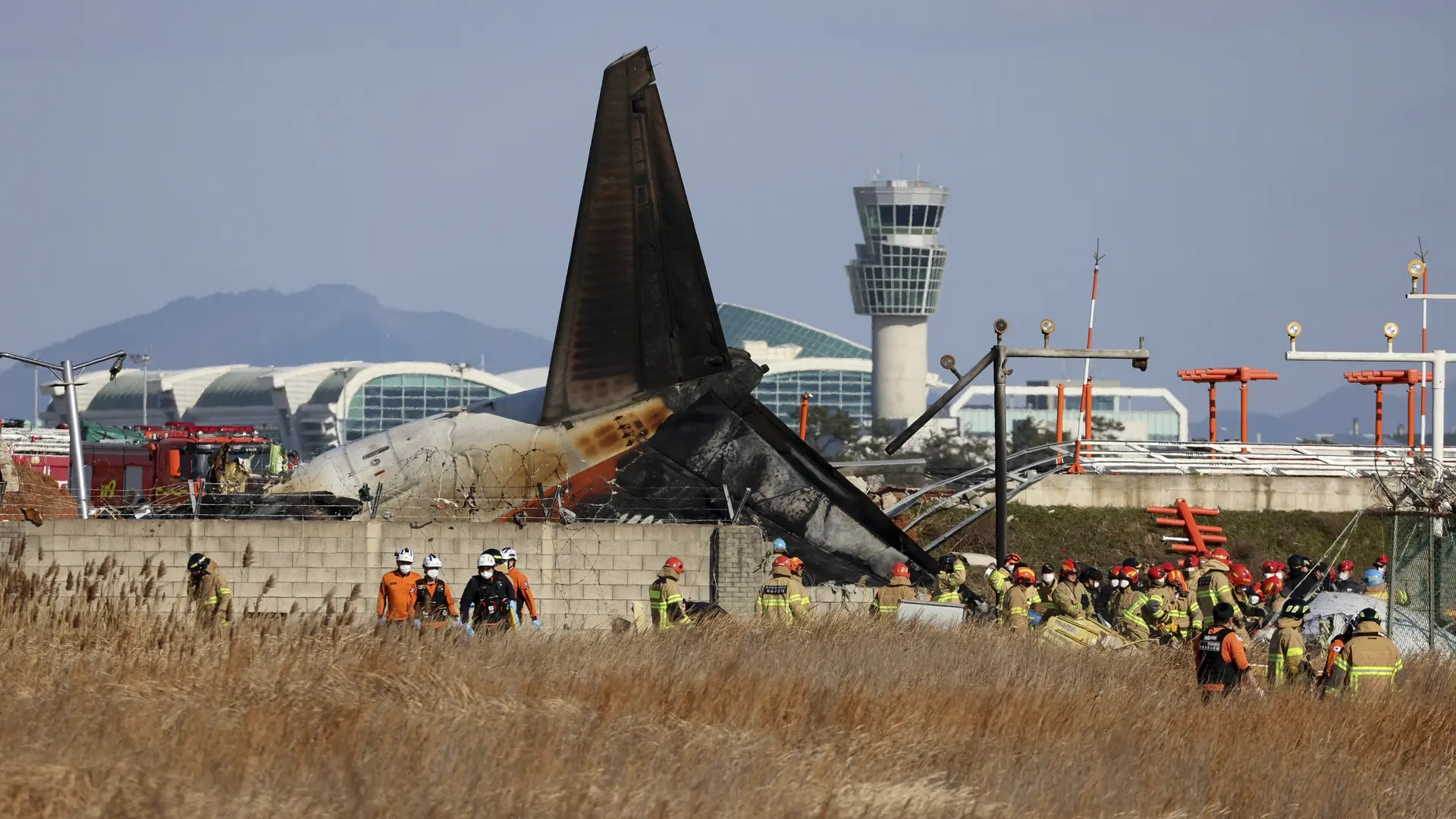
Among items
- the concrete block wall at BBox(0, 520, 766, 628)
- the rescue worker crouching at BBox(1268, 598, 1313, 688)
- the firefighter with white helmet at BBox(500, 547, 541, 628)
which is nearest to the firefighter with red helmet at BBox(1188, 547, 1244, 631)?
the rescue worker crouching at BBox(1268, 598, 1313, 688)

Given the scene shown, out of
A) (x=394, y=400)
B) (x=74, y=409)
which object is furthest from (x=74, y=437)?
(x=394, y=400)

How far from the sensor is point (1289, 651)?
18062 millimetres

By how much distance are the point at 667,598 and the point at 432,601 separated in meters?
4.43

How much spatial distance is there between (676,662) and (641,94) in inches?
528

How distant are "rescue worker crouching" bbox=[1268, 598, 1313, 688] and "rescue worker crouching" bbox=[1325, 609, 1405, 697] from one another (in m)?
0.55

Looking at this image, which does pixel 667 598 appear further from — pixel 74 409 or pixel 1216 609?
pixel 74 409

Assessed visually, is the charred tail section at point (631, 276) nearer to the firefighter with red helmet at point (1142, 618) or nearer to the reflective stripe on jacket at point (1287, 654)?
the firefighter with red helmet at point (1142, 618)

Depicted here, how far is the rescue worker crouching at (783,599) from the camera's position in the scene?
23438 millimetres

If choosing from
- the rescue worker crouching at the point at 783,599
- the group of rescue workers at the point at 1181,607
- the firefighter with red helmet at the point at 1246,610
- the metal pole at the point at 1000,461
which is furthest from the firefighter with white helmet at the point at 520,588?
the metal pole at the point at 1000,461

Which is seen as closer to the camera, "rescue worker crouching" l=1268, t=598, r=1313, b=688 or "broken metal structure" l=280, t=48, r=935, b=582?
"rescue worker crouching" l=1268, t=598, r=1313, b=688

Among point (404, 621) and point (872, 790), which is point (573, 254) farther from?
point (872, 790)

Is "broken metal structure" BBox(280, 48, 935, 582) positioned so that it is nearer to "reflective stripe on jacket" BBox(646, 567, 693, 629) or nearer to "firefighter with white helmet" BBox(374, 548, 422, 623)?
"reflective stripe on jacket" BBox(646, 567, 693, 629)

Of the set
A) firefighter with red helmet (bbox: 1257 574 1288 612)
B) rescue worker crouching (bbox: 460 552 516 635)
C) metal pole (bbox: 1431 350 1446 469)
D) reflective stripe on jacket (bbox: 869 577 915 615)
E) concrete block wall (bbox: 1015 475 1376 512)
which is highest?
metal pole (bbox: 1431 350 1446 469)

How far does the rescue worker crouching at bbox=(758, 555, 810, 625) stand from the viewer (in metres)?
23.4
